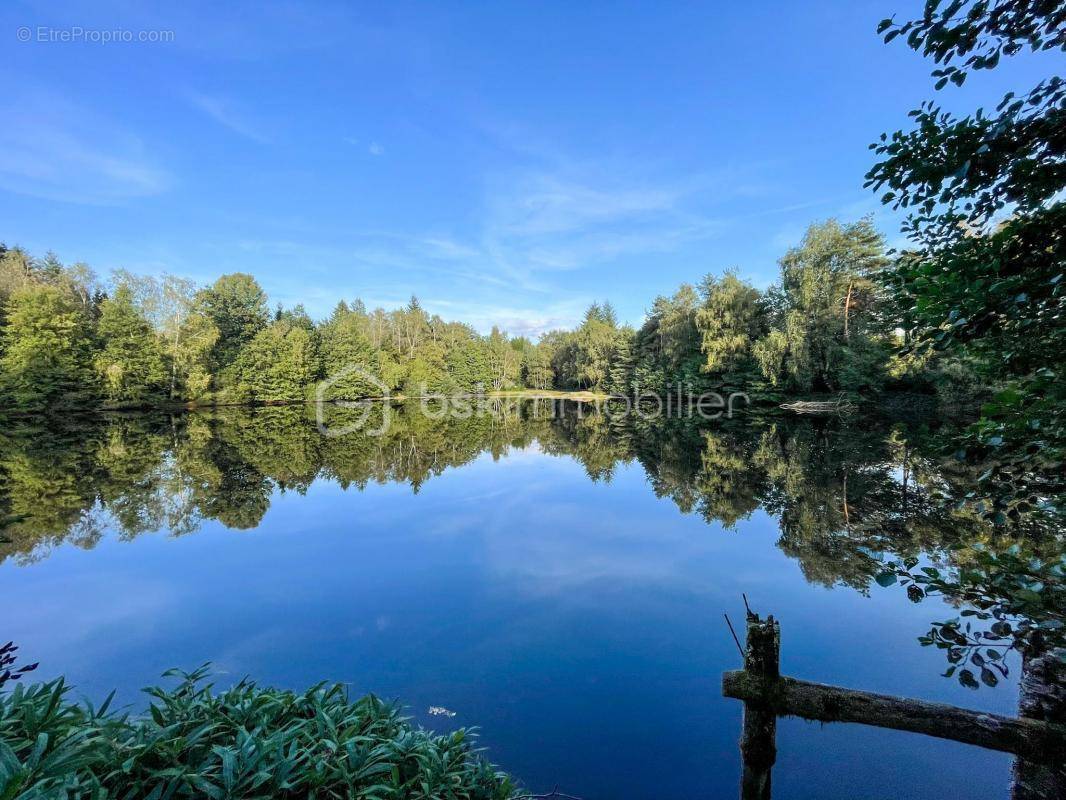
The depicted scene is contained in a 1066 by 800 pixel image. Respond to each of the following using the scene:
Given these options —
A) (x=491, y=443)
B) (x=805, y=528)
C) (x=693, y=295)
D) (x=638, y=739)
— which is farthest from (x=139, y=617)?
(x=693, y=295)

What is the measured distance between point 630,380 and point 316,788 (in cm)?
5593

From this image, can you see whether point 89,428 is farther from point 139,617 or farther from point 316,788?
point 316,788

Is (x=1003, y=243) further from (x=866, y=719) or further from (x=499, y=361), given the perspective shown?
(x=499, y=361)

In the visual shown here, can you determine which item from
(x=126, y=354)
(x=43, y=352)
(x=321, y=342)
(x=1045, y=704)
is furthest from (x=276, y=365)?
(x=1045, y=704)

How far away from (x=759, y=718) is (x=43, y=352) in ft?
149

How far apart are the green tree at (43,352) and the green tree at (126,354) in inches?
46.6

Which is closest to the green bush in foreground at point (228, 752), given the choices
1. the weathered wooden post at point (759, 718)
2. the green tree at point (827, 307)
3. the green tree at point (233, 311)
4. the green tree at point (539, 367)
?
the weathered wooden post at point (759, 718)

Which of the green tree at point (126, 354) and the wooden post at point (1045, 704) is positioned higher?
the green tree at point (126, 354)

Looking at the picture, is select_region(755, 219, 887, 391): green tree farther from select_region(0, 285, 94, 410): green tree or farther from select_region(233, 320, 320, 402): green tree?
select_region(0, 285, 94, 410): green tree

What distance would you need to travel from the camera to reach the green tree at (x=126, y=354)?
113ft

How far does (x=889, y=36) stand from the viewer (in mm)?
2264

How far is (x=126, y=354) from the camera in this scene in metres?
35.3

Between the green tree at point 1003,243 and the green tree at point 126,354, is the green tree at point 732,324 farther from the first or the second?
the green tree at point 126,354

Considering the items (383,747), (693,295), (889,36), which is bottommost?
(383,747)
